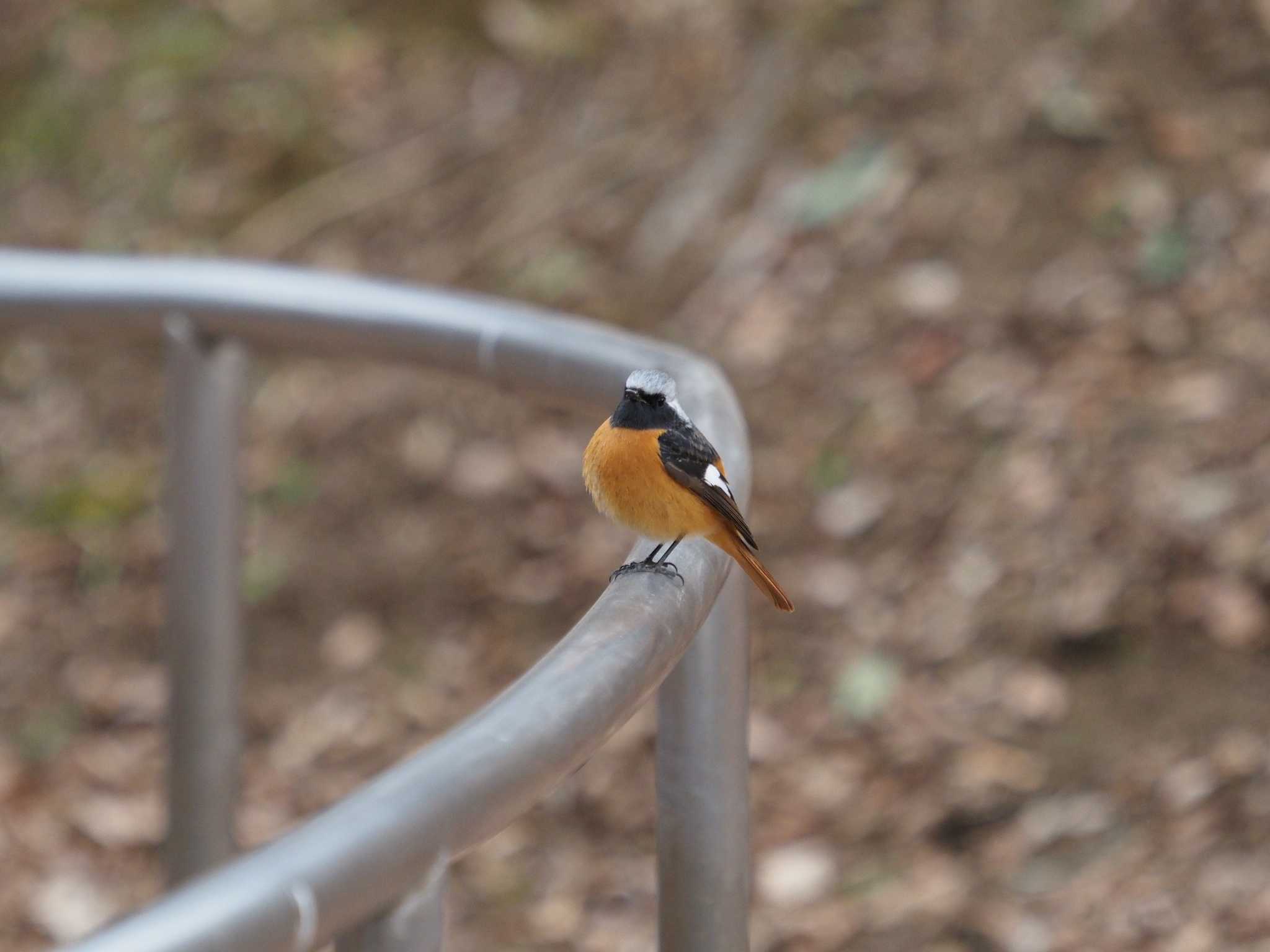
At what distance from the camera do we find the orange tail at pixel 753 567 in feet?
5.90

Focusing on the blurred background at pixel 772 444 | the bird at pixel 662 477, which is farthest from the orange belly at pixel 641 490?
the blurred background at pixel 772 444

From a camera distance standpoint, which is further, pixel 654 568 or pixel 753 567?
pixel 753 567

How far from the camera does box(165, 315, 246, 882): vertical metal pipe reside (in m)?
2.16

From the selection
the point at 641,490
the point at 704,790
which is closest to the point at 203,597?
the point at 641,490

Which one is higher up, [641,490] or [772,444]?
[772,444]

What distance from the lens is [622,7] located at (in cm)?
555

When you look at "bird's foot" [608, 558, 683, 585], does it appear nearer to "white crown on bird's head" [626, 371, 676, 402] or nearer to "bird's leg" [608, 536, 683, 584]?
"bird's leg" [608, 536, 683, 584]

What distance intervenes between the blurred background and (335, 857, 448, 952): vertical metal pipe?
2.46m

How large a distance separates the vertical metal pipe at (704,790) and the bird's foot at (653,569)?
0.08 m

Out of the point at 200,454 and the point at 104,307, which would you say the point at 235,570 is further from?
the point at 104,307

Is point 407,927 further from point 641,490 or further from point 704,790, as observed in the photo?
point 641,490

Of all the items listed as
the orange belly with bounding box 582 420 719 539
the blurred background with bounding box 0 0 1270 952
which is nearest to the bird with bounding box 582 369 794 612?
the orange belly with bounding box 582 420 719 539

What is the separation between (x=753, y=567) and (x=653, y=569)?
2.03 feet

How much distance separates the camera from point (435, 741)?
902 mm
